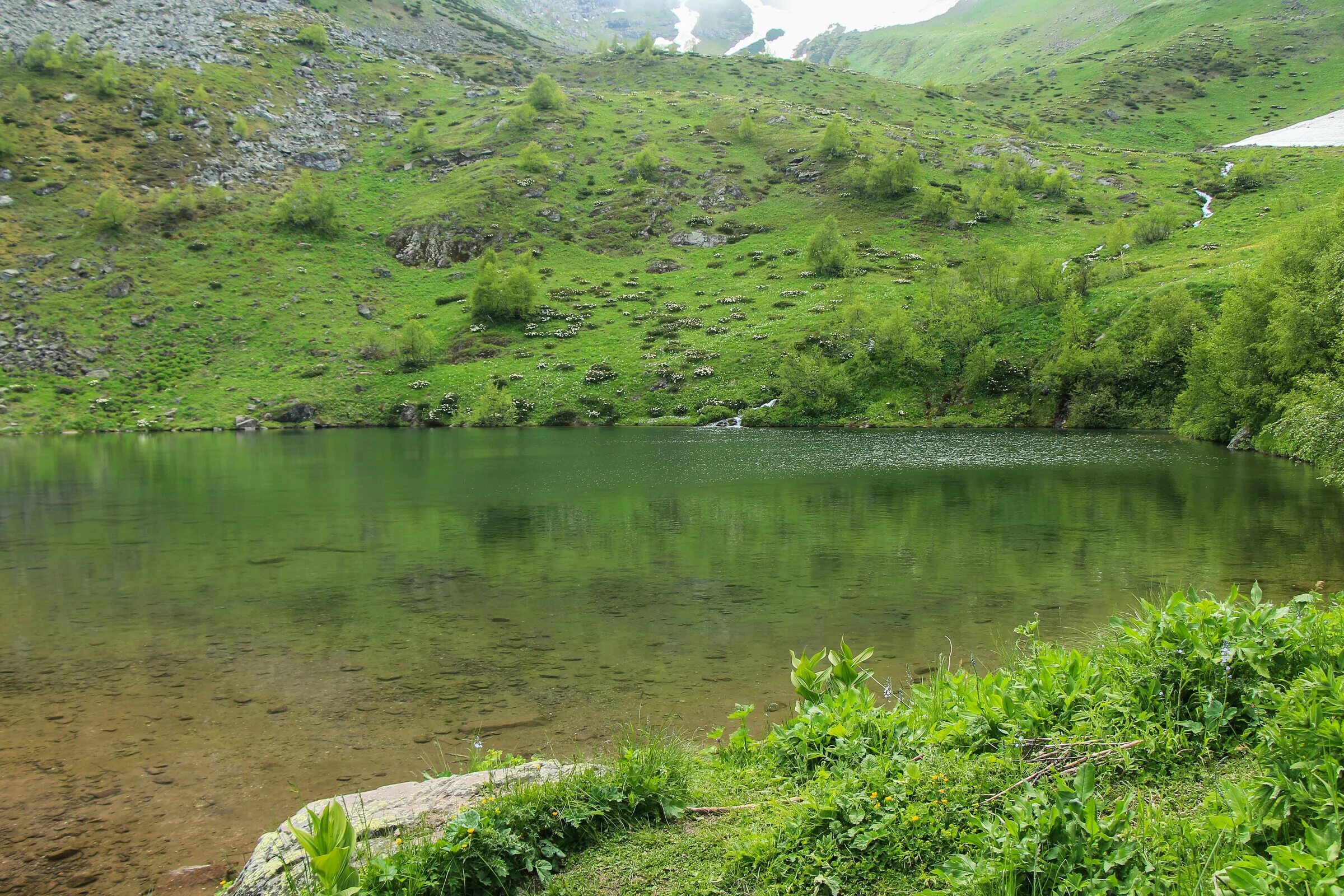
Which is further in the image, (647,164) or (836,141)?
(647,164)

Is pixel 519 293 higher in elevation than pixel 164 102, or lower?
lower

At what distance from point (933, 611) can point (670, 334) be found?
92033mm

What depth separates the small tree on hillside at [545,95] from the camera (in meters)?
175

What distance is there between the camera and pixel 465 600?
65.0 feet

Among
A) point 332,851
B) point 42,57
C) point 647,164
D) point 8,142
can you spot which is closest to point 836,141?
point 647,164

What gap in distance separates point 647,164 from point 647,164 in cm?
12

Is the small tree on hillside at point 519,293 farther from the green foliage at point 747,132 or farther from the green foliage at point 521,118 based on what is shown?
the green foliage at point 747,132

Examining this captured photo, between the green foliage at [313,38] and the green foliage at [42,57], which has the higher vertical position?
the green foliage at [313,38]

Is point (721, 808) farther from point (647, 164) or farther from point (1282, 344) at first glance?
point (647, 164)

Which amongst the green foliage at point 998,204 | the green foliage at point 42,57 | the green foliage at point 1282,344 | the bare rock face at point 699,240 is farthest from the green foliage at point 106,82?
the green foliage at point 1282,344

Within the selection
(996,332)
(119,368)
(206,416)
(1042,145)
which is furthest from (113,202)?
(1042,145)

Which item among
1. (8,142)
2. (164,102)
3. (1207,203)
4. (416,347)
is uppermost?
(164,102)

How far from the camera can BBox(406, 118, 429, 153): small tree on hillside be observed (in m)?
162

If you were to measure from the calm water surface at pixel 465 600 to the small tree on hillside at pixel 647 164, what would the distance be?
414 ft
